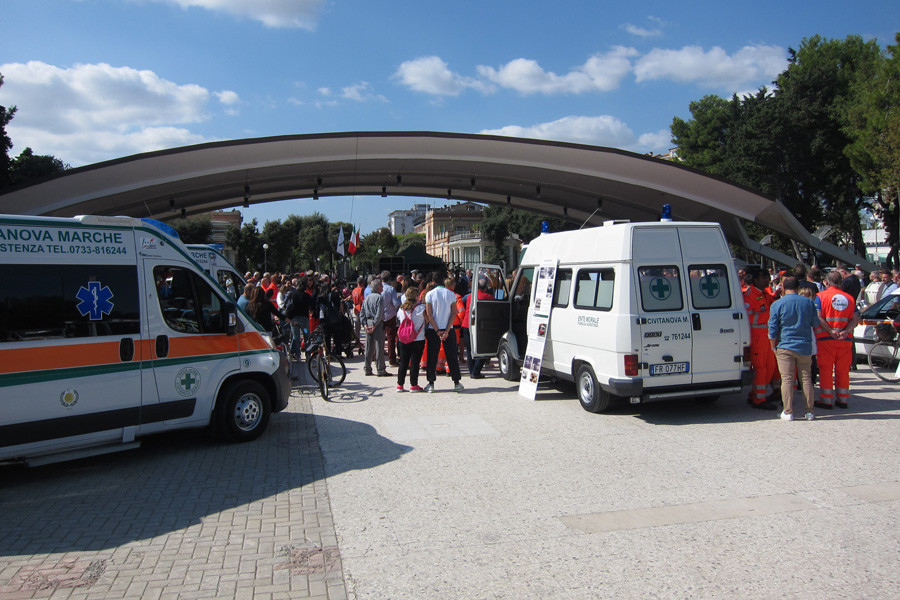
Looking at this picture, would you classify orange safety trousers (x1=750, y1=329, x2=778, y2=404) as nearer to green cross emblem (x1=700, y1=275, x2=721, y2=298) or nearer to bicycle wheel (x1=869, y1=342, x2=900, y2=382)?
green cross emblem (x1=700, y1=275, x2=721, y2=298)

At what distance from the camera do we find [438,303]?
964cm

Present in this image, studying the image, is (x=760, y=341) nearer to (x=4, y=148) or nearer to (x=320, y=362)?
(x=320, y=362)

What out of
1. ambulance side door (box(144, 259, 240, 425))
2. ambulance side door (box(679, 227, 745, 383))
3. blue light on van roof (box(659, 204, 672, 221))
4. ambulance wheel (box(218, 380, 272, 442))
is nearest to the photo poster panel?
blue light on van roof (box(659, 204, 672, 221))

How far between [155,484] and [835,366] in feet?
27.6

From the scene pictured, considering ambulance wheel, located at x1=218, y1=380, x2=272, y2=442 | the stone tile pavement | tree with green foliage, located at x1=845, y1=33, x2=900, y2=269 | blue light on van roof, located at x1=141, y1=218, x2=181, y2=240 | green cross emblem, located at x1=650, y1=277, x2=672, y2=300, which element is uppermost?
tree with green foliage, located at x1=845, y1=33, x2=900, y2=269

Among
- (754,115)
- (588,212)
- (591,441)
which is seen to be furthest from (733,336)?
(754,115)

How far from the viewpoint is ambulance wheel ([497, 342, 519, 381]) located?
10.6 metres

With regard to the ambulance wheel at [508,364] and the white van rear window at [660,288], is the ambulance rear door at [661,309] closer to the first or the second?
the white van rear window at [660,288]

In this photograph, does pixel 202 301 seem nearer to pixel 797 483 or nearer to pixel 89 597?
pixel 89 597

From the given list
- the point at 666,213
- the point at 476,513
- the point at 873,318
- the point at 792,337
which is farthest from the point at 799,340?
the point at 476,513

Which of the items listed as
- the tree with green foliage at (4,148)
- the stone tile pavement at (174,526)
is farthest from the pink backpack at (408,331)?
the tree with green foliage at (4,148)

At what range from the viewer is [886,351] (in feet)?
32.9

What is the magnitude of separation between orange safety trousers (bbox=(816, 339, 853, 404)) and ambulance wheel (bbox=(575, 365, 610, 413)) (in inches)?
119

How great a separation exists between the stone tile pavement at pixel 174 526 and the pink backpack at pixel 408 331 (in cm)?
301
